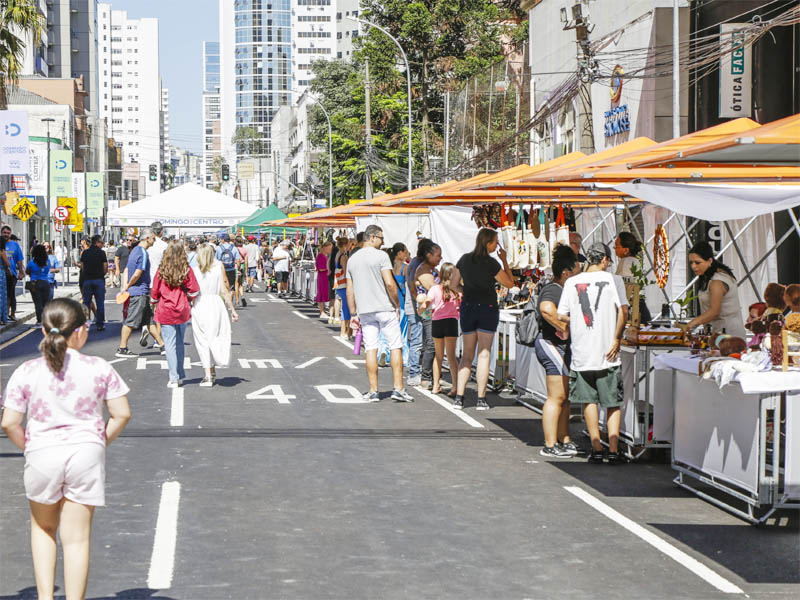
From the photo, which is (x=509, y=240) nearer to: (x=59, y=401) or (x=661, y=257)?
(x=661, y=257)

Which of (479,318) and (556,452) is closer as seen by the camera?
(556,452)

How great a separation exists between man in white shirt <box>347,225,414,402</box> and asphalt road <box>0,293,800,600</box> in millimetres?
1001

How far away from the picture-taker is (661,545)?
717 centimetres

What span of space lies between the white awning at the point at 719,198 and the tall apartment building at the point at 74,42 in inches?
4729

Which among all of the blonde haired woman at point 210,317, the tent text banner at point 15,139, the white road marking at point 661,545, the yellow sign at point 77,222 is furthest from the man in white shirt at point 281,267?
the white road marking at point 661,545

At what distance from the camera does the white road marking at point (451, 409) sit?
40.3 feet

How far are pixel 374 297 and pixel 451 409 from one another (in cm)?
159

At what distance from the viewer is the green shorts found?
984 centimetres

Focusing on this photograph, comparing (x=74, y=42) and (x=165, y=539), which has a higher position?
(x=74, y=42)

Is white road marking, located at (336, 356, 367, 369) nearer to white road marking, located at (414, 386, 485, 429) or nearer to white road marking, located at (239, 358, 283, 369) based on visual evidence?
white road marking, located at (239, 358, 283, 369)

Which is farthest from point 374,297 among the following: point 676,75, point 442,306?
point 676,75

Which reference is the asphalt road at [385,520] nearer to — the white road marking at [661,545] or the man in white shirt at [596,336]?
the white road marking at [661,545]

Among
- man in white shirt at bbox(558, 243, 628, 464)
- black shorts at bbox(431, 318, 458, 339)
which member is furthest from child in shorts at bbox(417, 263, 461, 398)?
man in white shirt at bbox(558, 243, 628, 464)

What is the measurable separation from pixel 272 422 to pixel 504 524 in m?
4.90
